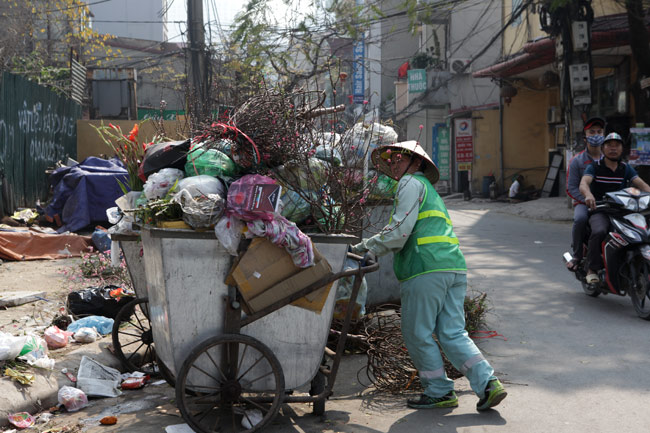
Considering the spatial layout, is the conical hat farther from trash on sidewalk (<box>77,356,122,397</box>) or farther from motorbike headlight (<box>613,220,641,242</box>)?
motorbike headlight (<box>613,220,641,242</box>)

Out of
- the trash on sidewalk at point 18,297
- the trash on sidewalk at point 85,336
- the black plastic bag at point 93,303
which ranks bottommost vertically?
the trash on sidewalk at point 85,336

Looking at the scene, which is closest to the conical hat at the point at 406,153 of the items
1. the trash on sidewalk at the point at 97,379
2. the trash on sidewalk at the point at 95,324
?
the trash on sidewalk at the point at 97,379

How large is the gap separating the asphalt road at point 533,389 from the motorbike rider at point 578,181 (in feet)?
1.77

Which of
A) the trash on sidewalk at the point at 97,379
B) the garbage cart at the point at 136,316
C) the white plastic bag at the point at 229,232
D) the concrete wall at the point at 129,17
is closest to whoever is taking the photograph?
the white plastic bag at the point at 229,232

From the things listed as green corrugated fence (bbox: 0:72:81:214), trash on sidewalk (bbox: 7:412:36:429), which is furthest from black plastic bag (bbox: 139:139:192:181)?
green corrugated fence (bbox: 0:72:81:214)

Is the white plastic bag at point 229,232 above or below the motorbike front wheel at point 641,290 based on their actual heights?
above

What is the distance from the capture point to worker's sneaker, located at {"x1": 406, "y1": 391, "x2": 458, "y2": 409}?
3.76 m

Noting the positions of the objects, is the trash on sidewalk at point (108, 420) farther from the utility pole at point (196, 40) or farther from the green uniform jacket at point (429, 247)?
the utility pole at point (196, 40)

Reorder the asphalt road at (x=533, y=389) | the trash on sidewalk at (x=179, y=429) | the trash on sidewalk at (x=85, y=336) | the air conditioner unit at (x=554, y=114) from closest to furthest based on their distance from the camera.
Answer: the trash on sidewalk at (x=179, y=429) → the asphalt road at (x=533, y=389) → the trash on sidewalk at (x=85, y=336) → the air conditioner unit at (x=554, y=114)

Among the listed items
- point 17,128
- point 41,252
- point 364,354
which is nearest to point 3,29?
point 17,128

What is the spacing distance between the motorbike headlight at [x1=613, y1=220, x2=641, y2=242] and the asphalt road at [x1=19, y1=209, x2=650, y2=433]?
706 mm

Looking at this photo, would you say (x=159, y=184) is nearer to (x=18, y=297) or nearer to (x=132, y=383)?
(x=132, y=383)

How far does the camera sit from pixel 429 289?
12.2 feet

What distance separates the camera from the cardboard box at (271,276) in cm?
326
